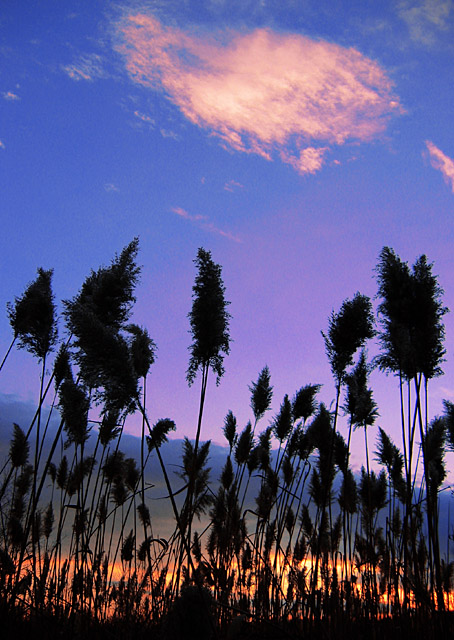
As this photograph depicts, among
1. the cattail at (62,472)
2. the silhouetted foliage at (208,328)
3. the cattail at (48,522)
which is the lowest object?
the cattail at (48,522)

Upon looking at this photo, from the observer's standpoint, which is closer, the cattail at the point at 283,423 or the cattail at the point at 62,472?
the cattail at the point at 283,423

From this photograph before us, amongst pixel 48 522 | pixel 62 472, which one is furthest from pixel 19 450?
pixel 48 522

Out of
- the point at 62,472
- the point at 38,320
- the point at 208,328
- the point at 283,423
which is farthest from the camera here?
the point at 62,472

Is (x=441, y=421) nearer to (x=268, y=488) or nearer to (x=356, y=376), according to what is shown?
(x=356, y=376)

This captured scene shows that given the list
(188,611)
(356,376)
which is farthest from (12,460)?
(188,611)

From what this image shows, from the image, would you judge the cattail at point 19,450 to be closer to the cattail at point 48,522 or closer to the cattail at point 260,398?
the cattail at point 48,522

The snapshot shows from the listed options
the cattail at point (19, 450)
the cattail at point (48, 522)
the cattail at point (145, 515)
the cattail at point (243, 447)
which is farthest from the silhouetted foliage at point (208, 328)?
the cattail at point (48, 522)

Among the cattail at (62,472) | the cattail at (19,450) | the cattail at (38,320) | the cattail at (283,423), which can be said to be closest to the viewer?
the cattail at (38,320)

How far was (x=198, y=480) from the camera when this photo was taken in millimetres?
5496

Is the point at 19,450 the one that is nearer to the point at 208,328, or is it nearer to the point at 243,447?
the point at 243,447

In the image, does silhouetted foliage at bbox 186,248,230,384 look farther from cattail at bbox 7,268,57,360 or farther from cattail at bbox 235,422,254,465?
cattail at bbox 235,422,254,465

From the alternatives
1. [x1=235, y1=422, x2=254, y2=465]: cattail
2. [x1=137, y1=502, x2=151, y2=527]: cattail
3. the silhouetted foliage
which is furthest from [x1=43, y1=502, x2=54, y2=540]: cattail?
the silhouetted foliage

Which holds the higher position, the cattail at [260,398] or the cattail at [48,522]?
the cattail at [260,398]

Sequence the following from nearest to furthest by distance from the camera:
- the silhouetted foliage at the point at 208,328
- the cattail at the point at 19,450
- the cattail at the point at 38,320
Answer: the silhouetted foliage at the point at 208,328, the cattail at the point at 38,320, the cattail at the point at 19,450
